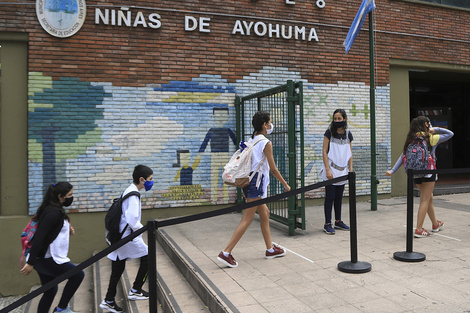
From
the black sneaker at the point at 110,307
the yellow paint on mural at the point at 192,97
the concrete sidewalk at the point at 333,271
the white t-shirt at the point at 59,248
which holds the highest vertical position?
the yellow paint on mural at the point at 192,97

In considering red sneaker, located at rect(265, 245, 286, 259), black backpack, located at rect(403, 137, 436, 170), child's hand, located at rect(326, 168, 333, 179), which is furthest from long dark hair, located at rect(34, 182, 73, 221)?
black backpack, located at rect(403, 137, 436, 170)

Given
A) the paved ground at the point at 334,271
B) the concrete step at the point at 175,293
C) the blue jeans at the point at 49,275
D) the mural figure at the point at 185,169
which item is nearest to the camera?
the paved ground at the point at 334,271

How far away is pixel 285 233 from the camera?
624 cm

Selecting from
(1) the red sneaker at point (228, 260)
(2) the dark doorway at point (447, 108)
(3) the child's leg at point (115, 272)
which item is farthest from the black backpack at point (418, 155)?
(2) the dark doorway at point (447, 108)

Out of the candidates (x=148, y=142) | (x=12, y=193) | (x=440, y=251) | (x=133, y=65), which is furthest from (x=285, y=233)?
(x=12, y=193)

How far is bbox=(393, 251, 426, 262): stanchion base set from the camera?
4496 mm

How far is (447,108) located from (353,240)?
37.1 ft

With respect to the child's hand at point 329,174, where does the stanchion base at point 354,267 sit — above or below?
below

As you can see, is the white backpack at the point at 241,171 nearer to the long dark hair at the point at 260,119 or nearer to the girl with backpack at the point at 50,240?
the long dark hair at the point at 260,119

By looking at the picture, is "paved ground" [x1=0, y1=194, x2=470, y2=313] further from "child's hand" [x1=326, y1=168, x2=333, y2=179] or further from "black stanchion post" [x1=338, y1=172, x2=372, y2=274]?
"child's hand" [x1=326, y1=168, x2=333, y2=179]

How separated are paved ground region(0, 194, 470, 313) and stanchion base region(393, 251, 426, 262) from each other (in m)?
0.07

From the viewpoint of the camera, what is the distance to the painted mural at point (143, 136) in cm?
729

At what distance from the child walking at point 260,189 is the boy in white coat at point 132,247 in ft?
2.98

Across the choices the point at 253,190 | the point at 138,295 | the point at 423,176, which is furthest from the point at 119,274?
the point at 423,176
